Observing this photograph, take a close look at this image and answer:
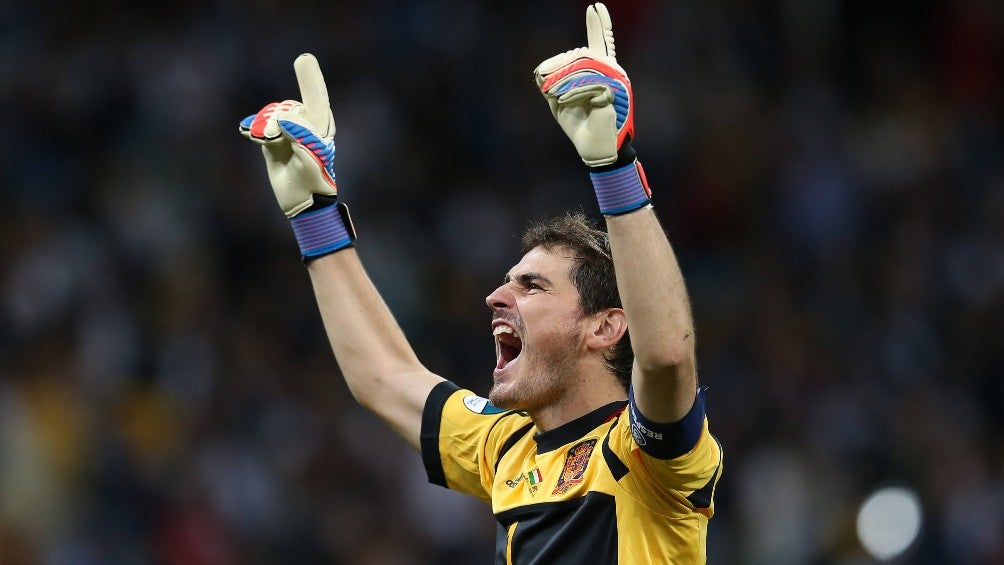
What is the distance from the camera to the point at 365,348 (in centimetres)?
411

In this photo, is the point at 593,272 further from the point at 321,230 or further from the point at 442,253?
the point at 442,253

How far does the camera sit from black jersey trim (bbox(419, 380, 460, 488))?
159 inches

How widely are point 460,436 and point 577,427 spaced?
455 millimetres

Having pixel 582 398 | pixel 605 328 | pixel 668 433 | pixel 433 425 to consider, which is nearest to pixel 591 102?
pixel 668 433

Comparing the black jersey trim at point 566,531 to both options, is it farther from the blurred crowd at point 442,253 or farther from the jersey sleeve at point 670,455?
the blurred crowd at point 442,253

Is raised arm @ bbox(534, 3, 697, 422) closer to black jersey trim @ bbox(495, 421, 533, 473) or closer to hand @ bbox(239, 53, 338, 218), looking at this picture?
black jersey trim @ bbox(495, 421, 533, 473)

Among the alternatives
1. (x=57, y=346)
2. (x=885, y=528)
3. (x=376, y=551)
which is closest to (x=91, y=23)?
(x=57, y=346)

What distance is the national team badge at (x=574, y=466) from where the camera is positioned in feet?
11.5

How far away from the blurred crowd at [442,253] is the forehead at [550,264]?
12.9 feet

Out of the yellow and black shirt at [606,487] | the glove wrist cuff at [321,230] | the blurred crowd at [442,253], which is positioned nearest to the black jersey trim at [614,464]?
the yellow and black shirt at [606,487]

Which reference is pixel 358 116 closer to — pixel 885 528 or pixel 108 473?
pixel 108 473

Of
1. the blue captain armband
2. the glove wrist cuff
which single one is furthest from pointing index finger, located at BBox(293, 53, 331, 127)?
the blue captain armband

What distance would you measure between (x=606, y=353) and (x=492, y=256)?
5.44 meters

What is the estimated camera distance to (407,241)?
9250 mm
